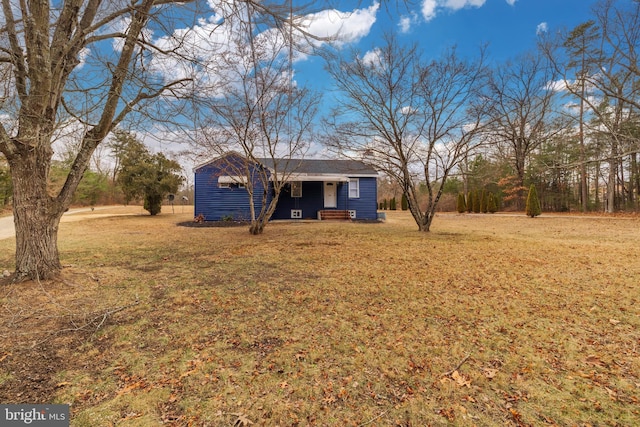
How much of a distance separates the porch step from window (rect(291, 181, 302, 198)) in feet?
5.64

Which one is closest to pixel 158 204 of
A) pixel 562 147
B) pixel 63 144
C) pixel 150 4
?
pixel 63 144

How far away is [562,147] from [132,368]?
29366mm

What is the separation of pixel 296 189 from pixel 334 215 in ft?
8.58

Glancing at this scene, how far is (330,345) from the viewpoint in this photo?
8.84ft

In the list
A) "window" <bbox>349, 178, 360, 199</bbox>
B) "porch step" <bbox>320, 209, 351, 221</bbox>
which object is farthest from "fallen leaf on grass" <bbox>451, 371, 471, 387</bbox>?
"window" <bbox>349, 178, 360, 199</bbox>

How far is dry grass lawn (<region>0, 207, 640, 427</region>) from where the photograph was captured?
74.7 inches

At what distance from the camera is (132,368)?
235 centimetres

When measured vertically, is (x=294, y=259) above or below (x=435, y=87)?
below

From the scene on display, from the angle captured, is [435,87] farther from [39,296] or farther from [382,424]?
[39,296]

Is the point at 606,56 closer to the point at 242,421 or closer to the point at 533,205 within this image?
the point at 533,205

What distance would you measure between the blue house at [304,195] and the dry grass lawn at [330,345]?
11125mm

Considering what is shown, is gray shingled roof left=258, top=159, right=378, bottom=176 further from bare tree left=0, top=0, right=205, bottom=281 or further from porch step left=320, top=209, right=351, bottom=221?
bare tree left=0, top=0, right=205, bottom=281

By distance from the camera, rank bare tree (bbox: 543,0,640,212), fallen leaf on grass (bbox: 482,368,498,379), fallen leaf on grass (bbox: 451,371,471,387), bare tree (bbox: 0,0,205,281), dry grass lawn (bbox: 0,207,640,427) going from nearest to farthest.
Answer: dry grass lawn (bbox: 0,207,640,427), fallen leaf on grass (bbox: 451,371,471,387), fallen leaf on grass (bbox: 482,368,498,379), bare tree (bbox: 0,0,205,281), bare tree (bbox: 543,0,640,212)

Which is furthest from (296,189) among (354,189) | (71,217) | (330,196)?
(71,217)
